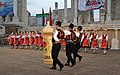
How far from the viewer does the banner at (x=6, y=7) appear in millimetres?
42406

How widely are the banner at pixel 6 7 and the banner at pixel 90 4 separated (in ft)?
35.1

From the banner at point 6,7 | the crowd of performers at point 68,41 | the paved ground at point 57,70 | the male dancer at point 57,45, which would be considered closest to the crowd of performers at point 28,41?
the crowd of performers at point 68,41

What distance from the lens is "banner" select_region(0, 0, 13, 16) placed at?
42406 mm

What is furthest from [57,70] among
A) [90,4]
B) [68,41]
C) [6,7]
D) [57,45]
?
[6,7]

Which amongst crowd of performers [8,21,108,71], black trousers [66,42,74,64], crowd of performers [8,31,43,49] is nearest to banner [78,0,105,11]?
crowd of performers [8,21,108,71]

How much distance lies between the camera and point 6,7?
139ft

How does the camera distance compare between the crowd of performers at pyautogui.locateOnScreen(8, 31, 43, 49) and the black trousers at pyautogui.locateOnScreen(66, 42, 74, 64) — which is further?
the crowd of performers at pyautogui.locateOnScreen(8, 31, 43, 49)

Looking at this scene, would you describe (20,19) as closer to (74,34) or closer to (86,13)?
(86,13)

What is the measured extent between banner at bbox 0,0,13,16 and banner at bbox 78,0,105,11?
1068 cm

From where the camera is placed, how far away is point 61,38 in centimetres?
1143

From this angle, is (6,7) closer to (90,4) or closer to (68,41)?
(90,4)

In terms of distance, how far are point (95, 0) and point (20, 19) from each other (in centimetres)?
1554

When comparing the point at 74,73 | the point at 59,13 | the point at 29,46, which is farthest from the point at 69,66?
the point at 59,13

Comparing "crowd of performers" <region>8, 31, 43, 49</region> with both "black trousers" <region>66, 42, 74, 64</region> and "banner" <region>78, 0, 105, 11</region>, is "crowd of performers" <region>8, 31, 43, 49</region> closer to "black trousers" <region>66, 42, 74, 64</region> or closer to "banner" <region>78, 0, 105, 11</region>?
"banner" <region>78, 0, 105, 11</region>
